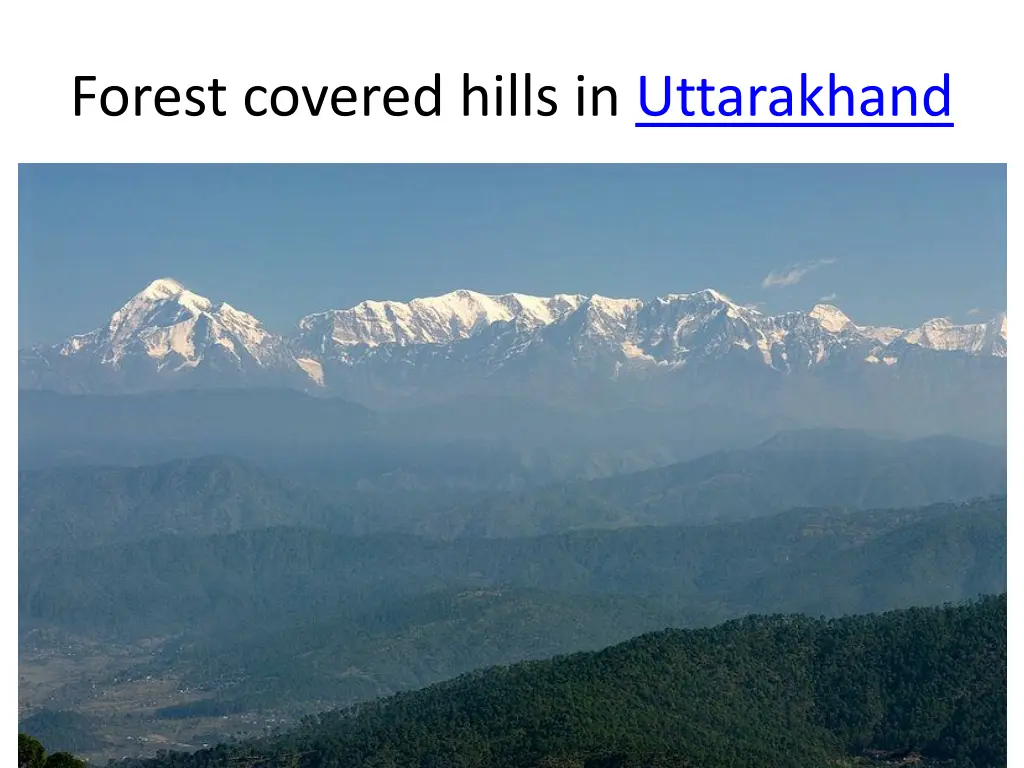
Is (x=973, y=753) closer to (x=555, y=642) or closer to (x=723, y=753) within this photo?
(x=723, y=753)

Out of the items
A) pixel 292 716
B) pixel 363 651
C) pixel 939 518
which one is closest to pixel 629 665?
pixel 292 716

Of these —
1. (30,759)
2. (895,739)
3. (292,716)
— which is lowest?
(292,716)
